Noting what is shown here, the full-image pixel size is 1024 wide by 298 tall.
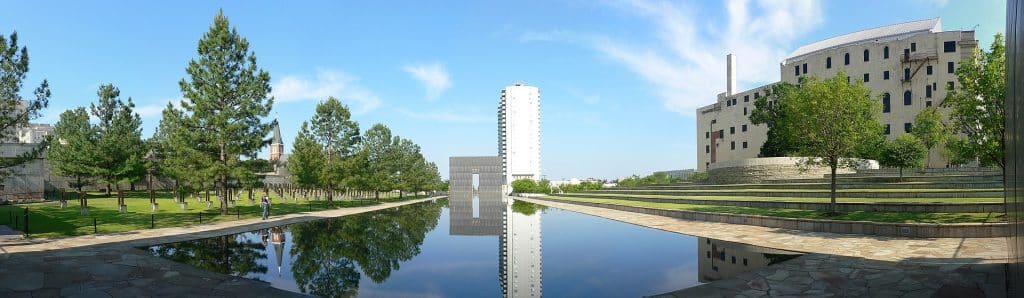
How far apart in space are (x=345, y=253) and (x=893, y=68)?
7187 centimetres

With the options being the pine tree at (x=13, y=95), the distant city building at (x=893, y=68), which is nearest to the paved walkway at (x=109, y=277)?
the pine tree at (x=13, y=95)

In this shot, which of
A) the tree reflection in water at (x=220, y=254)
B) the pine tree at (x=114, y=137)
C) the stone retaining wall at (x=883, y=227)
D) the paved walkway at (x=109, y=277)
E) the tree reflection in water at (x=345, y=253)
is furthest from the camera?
the pine tree at (x=114, y=137)

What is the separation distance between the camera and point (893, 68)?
197ft

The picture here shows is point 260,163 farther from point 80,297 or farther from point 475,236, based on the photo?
point 80,297

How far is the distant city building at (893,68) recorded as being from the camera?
56469 mm

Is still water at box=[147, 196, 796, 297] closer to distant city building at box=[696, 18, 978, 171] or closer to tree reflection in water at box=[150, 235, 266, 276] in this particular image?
tree reflection in water at box=[150, 235, 266, 276]

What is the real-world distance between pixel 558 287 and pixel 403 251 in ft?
26.2

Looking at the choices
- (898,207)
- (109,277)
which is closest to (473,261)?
(109,277)

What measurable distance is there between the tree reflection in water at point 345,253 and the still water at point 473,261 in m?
0.03

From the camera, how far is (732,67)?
293ft

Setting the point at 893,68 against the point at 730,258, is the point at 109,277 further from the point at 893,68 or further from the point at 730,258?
the point at 893,68

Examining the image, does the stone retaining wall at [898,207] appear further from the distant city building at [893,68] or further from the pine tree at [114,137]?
the pine tree at [114,137]

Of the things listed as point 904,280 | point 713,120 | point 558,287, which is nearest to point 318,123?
point 558,287

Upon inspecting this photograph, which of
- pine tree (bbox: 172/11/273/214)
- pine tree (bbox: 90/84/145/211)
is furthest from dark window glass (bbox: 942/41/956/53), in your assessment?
pine tree (bbox: 90/84/145/211)
